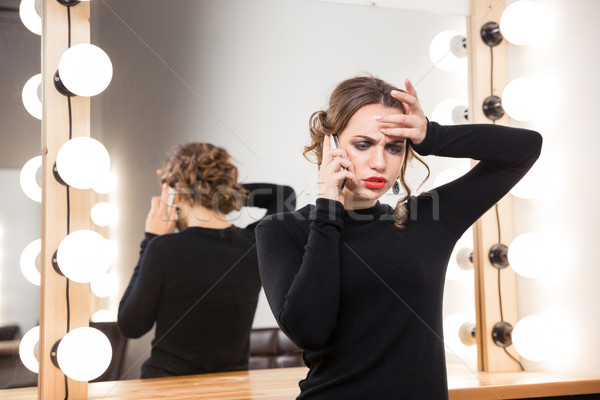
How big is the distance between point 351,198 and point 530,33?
808mm

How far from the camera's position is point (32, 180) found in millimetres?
1161

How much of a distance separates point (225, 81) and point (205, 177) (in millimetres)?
242

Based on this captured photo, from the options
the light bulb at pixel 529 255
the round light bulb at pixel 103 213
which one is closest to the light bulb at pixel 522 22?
the light bulb at pixel 529 255

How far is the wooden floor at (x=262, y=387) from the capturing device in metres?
1.09

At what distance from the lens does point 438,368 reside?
87cm

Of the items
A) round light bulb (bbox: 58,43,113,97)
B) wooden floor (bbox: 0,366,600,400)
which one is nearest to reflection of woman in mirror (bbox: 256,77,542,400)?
wooden floor (bbox: 0,366,600,400)

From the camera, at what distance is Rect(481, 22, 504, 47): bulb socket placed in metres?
1.46

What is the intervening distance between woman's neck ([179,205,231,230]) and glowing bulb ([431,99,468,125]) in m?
0.64

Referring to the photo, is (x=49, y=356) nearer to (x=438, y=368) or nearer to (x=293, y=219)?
(x=293, y=219)

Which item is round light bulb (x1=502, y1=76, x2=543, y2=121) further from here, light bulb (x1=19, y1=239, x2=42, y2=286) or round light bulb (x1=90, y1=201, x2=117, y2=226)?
light bulb (x1=19, y1=239, x2=42, y2=286)

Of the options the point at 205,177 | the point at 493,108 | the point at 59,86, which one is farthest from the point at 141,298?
the point at 493,108

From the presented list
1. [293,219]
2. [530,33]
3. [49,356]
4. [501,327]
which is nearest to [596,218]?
[501,327]

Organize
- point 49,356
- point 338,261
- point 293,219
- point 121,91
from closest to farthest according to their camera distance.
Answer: point 338,261 < point 293,219 < point 49,356 < point 121,91

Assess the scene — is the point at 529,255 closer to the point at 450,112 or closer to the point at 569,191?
the point at 569,191
